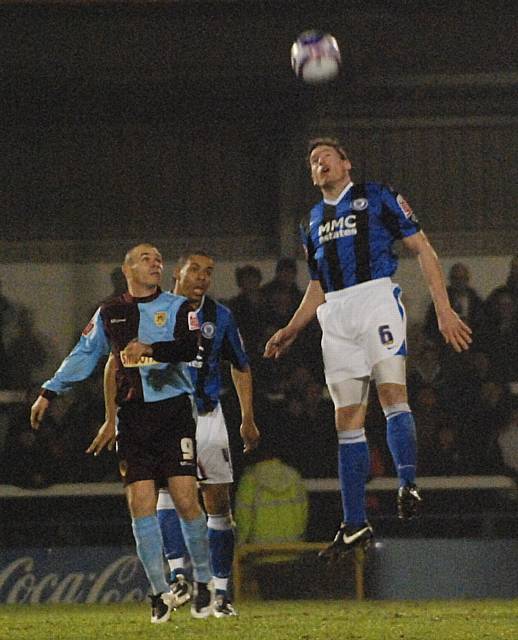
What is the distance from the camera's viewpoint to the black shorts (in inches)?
308

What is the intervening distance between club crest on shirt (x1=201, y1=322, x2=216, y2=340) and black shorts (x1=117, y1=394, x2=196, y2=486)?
1.07 metres

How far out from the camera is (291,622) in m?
8.29

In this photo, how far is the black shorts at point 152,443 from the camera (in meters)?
7.82

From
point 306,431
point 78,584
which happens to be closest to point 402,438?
point 78,584

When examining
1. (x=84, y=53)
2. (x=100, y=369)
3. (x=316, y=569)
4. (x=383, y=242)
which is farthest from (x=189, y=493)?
(x=84, y=53)

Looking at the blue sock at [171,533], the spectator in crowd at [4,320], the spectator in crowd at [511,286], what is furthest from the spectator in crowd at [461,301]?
the blue sock at [171,533]

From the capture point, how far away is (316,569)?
1118 cm

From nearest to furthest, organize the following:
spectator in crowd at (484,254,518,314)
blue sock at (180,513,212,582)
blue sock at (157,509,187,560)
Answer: blue sock at (180,513,212,582) → blue sock at (157,509,187,560) → spectator in crowd at (484,254,518,314)

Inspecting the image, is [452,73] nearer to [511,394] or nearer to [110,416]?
[511,394]

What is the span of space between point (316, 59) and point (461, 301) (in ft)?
13.5

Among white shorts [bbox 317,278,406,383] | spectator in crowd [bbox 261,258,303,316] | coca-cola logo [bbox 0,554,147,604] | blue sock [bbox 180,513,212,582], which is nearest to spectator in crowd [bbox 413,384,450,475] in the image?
spectator in crowd [bbox 261,258,303,316]

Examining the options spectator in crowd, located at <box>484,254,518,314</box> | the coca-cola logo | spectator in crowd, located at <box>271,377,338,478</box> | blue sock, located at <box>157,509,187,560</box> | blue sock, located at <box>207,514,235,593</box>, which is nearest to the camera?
blue sock, located at <box>157,509,187,560</box>

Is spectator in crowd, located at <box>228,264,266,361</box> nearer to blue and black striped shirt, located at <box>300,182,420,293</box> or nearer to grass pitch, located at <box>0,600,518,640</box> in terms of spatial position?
grass pitch, located at <box>0,600,518,640</box>

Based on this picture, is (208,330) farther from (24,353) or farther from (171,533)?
(24,353)
